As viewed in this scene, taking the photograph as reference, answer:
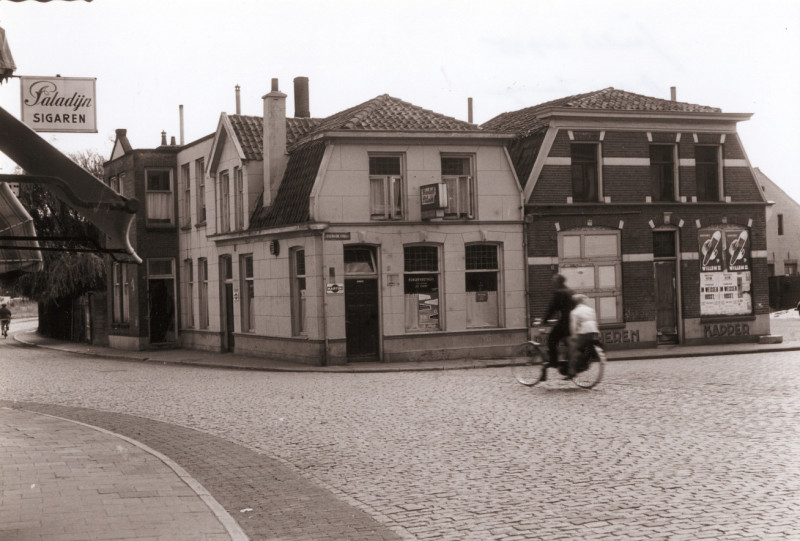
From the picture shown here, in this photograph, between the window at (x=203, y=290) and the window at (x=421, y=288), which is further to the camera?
the window at (x=203, y=290)

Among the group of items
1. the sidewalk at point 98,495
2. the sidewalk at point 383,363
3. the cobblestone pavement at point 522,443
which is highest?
the sidewalk at point 98,495

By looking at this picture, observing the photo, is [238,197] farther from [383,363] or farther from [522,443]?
[522,443]

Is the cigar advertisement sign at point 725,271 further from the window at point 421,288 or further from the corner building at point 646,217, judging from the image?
the window at point 421,288

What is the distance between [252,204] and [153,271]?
8.06 m

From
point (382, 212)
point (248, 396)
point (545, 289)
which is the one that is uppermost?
point (382, 212)

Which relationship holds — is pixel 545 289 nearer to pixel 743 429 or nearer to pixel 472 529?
pixel 743 429

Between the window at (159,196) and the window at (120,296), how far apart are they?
2619mm

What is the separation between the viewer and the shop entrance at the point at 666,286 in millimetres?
28438

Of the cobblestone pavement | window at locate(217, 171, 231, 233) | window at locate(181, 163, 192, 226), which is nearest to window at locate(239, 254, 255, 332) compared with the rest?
window at locate(217, 171, 231, 233)

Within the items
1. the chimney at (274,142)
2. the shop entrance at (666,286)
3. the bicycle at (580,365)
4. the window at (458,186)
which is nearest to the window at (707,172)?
the shop entrance at (666,286)

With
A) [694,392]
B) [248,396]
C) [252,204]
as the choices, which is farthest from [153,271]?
[694,392]

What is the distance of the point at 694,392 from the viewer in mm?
15719

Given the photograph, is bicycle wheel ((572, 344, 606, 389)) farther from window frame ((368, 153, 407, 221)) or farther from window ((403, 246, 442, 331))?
window frame ((368, 153, 407, 221))

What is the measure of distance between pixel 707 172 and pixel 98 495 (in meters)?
24.3
